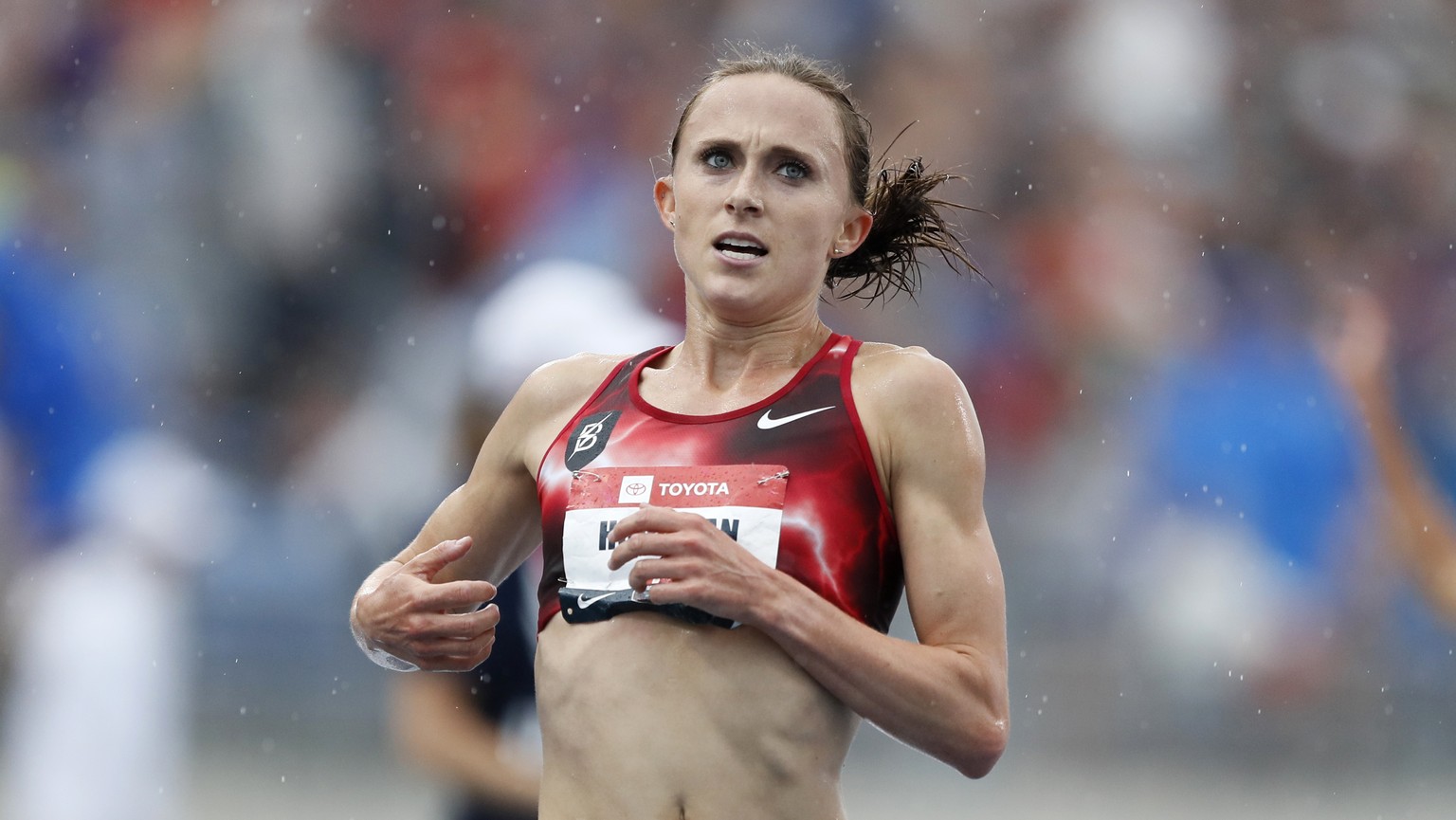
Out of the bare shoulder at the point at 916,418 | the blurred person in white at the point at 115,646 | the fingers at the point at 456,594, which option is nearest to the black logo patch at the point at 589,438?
the fingers at the point at 456,594

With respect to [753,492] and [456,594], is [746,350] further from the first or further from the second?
[456,594]

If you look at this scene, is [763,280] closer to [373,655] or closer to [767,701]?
[767,701]

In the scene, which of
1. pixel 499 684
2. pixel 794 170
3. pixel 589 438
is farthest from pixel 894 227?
pixel 499 684

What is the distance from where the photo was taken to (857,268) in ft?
7.85

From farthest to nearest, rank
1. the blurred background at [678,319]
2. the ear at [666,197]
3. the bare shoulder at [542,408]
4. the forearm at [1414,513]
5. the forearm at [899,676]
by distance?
the forearm at [1414,513]
the blurred background at [678,319]
the ear at [666,197]
the bare shoulder at [542,408]
the forearm at [899,676]

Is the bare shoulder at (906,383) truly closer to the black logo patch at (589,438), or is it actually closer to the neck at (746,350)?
the neck at (746,350)

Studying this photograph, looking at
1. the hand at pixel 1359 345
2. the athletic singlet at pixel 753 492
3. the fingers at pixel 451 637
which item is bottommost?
the fingers at pixel 451 637

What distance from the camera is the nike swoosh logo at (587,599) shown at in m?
1.95

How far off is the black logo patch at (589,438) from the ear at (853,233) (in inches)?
17.7

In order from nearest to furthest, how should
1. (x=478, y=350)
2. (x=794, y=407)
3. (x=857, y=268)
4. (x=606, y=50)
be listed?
(x=794, y=407) → (x=857, y=268) → (x=478, y=350) → (x=606, y=50)

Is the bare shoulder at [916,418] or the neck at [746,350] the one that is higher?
the neck at [746,350]

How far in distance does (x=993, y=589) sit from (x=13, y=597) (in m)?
3.94

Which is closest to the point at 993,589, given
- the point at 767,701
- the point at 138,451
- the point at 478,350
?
the point at 767,701

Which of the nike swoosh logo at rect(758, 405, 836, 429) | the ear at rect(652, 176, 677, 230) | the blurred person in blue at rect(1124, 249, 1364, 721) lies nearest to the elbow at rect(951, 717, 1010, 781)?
the nike swoosh logo at rect(758, 405, 836, 429)
